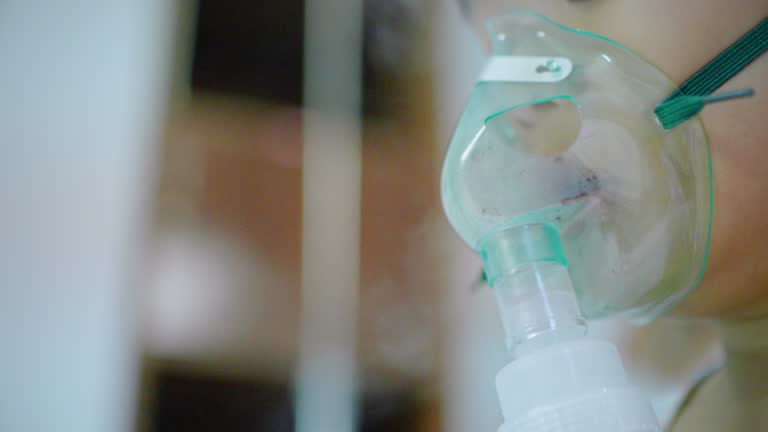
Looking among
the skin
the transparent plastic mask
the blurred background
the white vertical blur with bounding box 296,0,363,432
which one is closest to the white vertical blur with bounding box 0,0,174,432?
the blurred background

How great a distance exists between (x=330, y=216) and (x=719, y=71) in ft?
2.81

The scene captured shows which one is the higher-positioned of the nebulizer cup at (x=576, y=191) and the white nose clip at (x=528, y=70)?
the white nose clip at (x=528, y=70)

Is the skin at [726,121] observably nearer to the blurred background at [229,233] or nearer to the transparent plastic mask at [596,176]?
the transparent plastic mask at [596,176]

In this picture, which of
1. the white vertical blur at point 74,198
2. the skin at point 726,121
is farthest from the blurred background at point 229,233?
the skin at point 726,121

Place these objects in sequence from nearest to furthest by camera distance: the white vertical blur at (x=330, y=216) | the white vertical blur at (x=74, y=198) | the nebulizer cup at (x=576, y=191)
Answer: the nebulizer cup at (x=576, y=191), the white vertical blur at (x=74, y=198), the white vertical blur at (x=330, y=216)

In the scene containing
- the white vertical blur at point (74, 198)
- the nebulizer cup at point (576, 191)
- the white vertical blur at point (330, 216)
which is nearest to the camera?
the nebulizer cup at point (576, 191)

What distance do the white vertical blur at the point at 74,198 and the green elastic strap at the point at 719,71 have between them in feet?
3.28

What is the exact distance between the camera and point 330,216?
1184 millimetres

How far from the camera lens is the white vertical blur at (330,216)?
1066 mm

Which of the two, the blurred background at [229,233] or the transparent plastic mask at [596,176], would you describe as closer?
the transparent plastic mask at [596,176]

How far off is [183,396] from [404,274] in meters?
0.52

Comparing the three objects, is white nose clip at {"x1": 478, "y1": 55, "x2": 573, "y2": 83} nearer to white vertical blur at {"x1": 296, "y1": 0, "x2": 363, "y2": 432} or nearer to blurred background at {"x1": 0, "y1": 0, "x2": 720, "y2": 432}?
blurred background at {"x1": 0, "y1": 0, "x2": 720, "y2": 432}

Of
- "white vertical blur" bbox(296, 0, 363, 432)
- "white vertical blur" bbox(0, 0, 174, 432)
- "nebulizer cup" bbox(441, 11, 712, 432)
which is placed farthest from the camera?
"white vertical blur" bbox(296, 0, 363, 432)

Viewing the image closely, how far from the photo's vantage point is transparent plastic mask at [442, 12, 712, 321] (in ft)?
1.42
